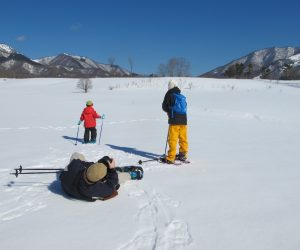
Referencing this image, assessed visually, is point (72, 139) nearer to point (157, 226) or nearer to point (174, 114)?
point (174, 114)

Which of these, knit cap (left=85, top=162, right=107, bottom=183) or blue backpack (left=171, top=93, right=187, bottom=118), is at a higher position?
blue backpack (left=171, top=93, right=187, bottom=118)

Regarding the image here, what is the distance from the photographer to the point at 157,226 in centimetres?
490

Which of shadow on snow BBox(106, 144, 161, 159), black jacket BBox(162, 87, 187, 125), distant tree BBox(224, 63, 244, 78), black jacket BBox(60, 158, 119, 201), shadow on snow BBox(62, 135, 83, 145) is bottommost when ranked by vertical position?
shadow on snow BBox(62, 135, 83, 145)

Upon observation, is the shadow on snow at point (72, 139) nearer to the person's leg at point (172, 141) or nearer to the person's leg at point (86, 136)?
the person's leg at point (86, 136)

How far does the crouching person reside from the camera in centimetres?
581

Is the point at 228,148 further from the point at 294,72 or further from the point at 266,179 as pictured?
the point at 294,72

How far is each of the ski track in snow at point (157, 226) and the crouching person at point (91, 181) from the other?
47 cm

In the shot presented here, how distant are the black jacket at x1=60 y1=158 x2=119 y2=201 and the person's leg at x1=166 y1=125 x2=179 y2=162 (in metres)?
2.57

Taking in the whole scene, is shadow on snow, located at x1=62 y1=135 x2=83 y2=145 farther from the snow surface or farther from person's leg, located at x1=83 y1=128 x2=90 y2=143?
person's leg, located at x1=83 y1=128 x2=90 y2=143

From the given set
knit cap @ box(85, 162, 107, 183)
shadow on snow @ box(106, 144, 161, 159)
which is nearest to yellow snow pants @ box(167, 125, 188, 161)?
shadow on snow @ box(106, 144, 161, 159)

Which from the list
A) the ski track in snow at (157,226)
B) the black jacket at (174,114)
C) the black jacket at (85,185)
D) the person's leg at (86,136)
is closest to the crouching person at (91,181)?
the black jacket at (85,185)

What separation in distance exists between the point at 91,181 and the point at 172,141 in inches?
130

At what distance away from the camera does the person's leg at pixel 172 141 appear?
867 cm

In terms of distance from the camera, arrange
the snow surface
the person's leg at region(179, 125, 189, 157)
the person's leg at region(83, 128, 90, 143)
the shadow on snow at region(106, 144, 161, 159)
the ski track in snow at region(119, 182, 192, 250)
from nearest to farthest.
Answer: the ski track in snow at region(119, 182, 192, 250) → the snow surface → the person's leg at region(179, 125, 189, 157) → the shadow on snow at region(106, 144, 161, 159) → the person's leg at region(83, 128, 90, 143)
